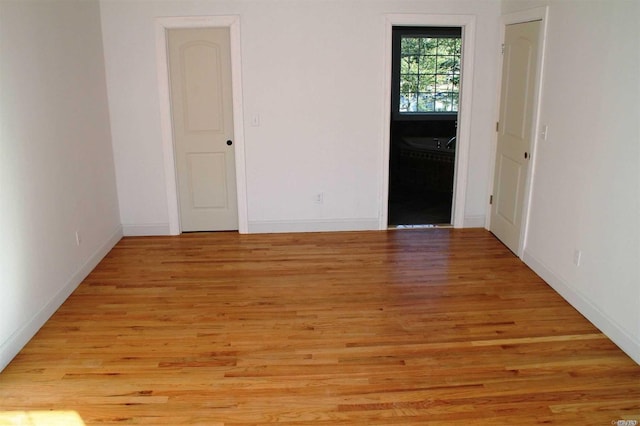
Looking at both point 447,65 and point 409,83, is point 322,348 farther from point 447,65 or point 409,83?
point 447,65

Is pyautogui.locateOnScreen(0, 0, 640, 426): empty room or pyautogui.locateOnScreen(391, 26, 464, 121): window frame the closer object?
pyautogui.locateOnScreen(0, 0, 640, 426): empty room

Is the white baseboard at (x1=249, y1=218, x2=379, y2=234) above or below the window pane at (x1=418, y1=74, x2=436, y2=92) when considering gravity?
below

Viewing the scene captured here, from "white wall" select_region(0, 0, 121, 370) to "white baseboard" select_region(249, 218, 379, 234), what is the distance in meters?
1.51

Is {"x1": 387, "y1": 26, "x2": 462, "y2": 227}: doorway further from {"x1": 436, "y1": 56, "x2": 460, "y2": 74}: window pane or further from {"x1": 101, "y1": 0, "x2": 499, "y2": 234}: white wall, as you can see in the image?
{"x1": 101, "y1": 0, "x2": 499, "y2": 234}: white wall

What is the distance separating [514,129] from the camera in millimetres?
4867

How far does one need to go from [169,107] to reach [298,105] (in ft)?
4.14

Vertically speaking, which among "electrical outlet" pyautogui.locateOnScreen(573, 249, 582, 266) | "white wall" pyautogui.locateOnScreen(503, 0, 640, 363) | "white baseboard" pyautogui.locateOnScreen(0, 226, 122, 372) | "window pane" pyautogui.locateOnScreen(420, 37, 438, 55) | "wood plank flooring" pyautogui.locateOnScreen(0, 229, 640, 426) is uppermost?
"window pane" pyautogui.locateOnScreen(420, 37, 438, 55)

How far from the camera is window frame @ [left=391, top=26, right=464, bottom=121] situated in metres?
7.59

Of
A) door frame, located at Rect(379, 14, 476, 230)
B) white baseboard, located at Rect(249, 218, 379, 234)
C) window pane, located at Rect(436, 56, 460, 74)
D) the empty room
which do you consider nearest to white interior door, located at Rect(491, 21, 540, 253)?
the empty room

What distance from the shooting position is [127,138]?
206 inches

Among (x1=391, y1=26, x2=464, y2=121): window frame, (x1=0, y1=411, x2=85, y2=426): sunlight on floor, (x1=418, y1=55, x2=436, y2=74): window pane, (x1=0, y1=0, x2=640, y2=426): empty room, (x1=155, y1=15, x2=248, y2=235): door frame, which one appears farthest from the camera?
(x1=418, y1=55, x2=436, y2=74): window pane

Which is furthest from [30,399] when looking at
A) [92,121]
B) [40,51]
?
[92,121]

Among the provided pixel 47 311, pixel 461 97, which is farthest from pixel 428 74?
pixel 47 311

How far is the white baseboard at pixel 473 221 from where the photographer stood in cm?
560
